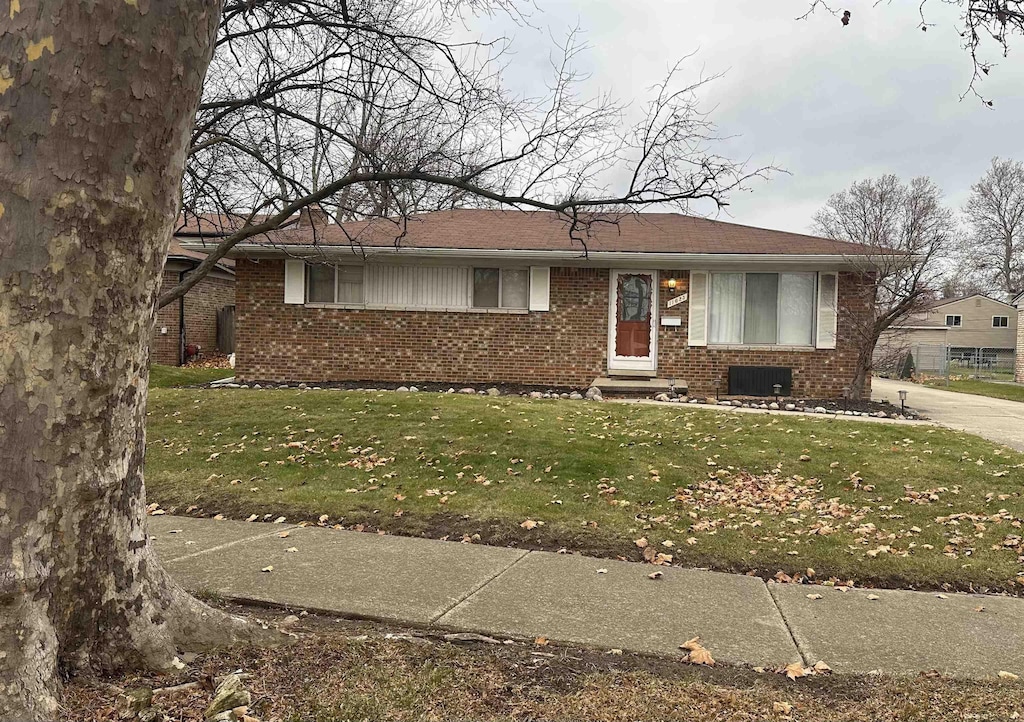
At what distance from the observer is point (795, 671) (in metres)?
3.30

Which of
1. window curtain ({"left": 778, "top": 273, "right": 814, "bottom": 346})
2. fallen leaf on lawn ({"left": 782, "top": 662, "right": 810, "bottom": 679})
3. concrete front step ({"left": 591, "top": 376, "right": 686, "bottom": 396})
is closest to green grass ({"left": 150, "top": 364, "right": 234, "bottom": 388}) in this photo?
concrete front step ({"left": 591, "top": 376, "right": 686, "bottom": 396})

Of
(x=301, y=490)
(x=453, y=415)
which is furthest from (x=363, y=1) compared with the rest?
(x=301, y=490)

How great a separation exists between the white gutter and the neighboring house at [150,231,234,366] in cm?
528

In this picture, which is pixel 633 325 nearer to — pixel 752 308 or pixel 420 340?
pixel 752 308

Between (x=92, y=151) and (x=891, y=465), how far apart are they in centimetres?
766

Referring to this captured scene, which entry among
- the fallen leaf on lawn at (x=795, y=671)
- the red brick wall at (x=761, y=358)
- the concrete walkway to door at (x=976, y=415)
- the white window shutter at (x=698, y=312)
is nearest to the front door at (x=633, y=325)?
the red brick wall at (x=761, y=358)

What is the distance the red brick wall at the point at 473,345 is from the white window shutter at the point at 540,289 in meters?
0.14

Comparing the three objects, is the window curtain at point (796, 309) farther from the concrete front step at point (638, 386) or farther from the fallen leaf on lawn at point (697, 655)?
the fallen leaf on lawn at point (697, 655)

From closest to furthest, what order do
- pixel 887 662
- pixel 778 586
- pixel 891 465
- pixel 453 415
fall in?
pixel 887 662 < pixel 778 586 < pixel 891 465 < pixel 453 415

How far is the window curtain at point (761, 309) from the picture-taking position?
48.1 ft

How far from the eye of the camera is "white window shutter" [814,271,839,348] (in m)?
14.3

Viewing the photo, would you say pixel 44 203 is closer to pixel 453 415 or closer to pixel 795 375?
pixel 453 415

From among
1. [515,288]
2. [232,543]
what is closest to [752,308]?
[515,288]

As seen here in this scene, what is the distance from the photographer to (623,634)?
3.70m
